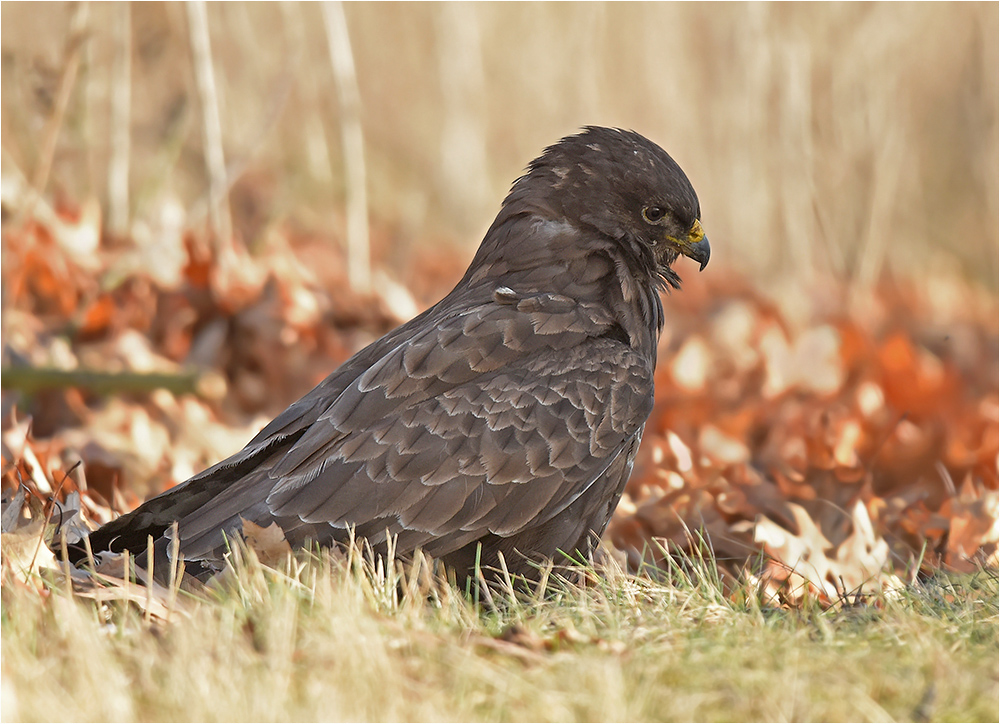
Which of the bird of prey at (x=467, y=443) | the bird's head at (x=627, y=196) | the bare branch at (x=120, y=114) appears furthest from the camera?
the bare branch at (x=120, y=114)

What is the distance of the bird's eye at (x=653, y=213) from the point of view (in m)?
4.47

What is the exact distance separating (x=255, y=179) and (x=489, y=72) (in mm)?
4540

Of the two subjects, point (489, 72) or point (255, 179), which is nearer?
point (255, 179)

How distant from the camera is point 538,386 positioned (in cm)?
389

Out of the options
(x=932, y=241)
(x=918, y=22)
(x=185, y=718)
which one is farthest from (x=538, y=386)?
(x=932, y=241)

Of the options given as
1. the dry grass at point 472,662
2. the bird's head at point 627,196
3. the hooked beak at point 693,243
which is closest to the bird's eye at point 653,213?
the bird's head at point 627,196

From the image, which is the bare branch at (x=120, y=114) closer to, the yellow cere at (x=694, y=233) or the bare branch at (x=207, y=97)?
the bare branch at (x=207, y=97)

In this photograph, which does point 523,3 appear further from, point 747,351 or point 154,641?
point 154,641

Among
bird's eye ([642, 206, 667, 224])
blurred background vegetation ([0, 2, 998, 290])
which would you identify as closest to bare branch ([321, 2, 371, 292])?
blurred background vegetation ([0, 2, 998, 290])

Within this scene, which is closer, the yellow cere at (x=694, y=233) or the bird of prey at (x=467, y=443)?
the bird of prey at (x=467, y=443)

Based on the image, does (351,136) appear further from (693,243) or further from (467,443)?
(467,443)

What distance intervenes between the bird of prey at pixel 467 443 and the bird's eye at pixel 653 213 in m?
0.23

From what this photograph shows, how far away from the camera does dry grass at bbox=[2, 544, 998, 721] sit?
255cm

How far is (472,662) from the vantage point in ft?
8.73
